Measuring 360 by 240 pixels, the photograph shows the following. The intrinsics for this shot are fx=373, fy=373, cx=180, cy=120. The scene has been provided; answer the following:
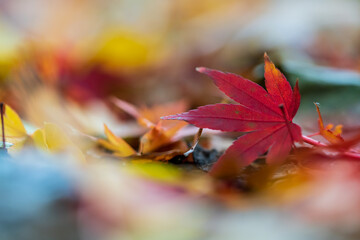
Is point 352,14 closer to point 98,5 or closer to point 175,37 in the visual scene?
point 175,37

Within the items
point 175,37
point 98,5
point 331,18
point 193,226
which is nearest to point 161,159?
point 193,226

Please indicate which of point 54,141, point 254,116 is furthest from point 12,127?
point 254,116

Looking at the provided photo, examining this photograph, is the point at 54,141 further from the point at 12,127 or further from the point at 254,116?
the point at 254,116

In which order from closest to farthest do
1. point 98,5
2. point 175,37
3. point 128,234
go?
point 128,234 → point 175,37 → point 98,5

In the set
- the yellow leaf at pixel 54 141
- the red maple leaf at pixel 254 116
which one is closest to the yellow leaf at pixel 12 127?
the yellow leaf at pixel 54 141

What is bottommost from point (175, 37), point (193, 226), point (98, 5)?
point (193, 226)

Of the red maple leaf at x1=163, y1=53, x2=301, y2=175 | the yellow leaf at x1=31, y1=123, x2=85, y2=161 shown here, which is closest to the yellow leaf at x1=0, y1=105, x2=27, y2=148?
the yellow leaf at x1=31, y1=123, x2=85, y2=161

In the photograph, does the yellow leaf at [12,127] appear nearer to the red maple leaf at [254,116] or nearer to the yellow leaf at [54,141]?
the yellow leaf at [54,141]

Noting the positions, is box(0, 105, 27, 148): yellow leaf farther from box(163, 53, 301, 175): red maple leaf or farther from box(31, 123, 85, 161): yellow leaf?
box(163, 53, 301, 175): red maple leaf
